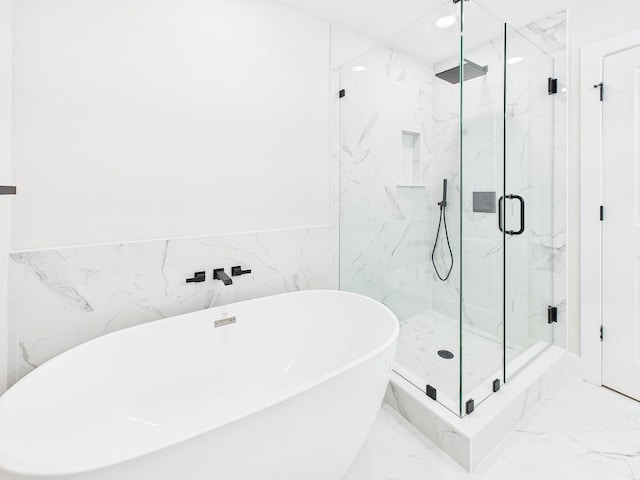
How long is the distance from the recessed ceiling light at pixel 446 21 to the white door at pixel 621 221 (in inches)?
43.5

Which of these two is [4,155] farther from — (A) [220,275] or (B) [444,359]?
(B) [444,359]

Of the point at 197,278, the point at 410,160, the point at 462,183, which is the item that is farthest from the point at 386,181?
the point at 197,278

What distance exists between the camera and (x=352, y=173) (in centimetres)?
233

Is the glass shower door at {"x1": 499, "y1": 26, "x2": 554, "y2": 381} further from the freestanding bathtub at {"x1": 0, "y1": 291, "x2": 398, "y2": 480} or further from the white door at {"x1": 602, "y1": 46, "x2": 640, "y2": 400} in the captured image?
the freestanding bathtub at {"x1": 0, "y1": 291, "x2": 398, "y2": 480}

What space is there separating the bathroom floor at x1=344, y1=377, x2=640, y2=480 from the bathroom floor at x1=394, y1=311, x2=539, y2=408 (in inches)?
10.7

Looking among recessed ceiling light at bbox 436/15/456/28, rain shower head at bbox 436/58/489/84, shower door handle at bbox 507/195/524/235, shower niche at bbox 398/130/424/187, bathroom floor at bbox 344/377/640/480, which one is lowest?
bathroom floor at bbox 344/377/640/480

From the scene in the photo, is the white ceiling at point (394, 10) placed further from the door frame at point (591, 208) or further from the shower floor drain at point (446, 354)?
the shower floor drain at point (446, 354)

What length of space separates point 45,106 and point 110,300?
94 cm

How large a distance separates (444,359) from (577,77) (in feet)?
6.73

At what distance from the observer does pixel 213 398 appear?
1607 mm

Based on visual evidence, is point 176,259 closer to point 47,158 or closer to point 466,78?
point 47,158

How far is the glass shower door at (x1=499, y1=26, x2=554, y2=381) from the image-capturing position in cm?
191

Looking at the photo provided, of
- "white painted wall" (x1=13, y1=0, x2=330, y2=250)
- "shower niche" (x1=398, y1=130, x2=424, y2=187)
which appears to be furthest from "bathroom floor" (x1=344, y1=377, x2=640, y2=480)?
"shower niche" (x1=398, y1=130, x2=424, y2=187)

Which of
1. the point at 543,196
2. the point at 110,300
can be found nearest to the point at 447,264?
the point at 543,196
